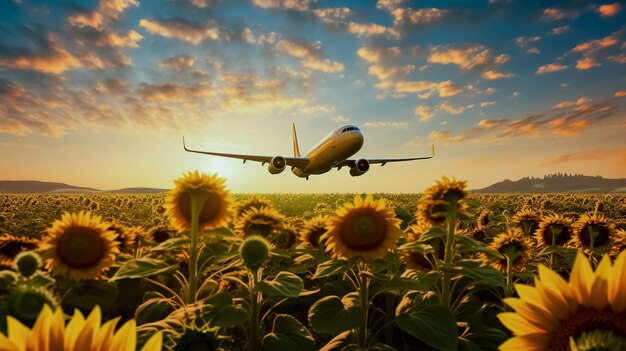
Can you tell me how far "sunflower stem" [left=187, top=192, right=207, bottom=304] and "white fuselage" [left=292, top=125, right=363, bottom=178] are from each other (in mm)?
33908

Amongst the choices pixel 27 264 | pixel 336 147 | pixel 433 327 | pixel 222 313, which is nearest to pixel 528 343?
pixel 433 327

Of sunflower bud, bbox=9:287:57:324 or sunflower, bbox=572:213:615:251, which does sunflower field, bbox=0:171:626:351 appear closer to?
sunflower bud, bbox=9:287:57:324

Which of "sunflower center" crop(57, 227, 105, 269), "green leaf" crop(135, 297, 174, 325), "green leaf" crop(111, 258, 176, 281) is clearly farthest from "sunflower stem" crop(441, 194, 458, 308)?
"sunflower center" crop(57, 227, 105, 269)

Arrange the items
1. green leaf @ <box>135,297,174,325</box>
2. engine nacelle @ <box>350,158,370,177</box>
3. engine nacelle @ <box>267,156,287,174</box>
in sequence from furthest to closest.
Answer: engine nacelle @ <box>350,158,370,177</box> → engine nacelle @ <box>267,156,287,174</box> → green leaf @ <box>135,297,174,325</box>

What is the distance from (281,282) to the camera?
2.77 meters

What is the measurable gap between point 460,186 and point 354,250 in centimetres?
123

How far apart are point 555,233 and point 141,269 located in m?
5.71

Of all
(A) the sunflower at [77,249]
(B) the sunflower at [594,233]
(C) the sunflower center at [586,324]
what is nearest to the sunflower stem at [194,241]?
(A) the sunflower at [77,249]

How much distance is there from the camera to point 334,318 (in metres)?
2.88

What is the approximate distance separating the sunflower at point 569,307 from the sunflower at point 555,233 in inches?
186

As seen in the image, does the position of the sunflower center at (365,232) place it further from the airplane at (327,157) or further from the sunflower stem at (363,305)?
the airplane at (327,157)

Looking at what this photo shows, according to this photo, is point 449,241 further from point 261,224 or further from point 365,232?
point 261,224

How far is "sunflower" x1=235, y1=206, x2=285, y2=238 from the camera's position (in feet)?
12.7

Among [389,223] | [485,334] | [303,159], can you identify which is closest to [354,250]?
[389,223]
